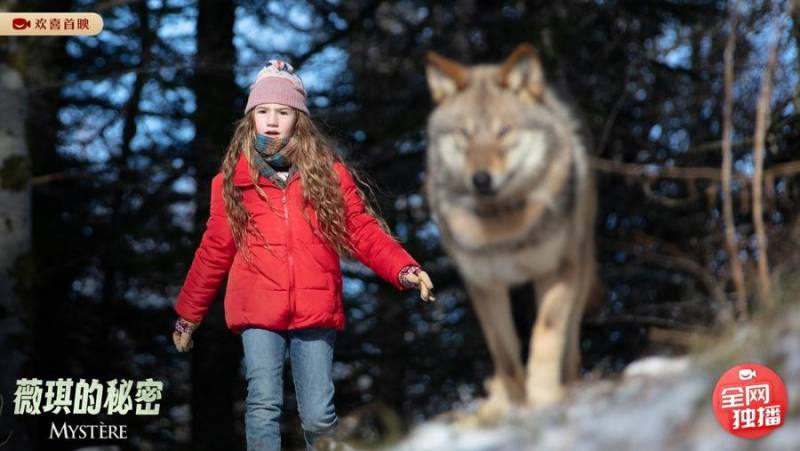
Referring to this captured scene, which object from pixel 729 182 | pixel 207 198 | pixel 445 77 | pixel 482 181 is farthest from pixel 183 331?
pixel 729 182

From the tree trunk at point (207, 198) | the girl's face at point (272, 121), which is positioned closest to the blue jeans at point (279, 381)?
the girl's face at point (272, 121)

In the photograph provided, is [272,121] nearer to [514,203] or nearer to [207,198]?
[514,203]

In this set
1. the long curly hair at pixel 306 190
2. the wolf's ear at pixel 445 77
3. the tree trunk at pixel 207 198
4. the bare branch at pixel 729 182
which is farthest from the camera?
the tree trunk at pixel 207 198

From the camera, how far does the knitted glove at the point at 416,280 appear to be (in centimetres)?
312

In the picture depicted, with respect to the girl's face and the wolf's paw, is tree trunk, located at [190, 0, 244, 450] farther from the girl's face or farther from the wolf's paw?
the wolf's paw

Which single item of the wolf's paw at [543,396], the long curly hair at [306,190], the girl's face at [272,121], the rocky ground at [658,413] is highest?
the girl's face at [272,121]

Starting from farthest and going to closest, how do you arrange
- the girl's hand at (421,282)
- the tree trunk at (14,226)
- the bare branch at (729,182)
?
the tree trunk at (14,226)
the bare branch at (729,182)
the girl's hand at (421,282)

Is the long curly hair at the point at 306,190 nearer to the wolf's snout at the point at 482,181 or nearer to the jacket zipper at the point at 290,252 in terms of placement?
the jacket zipper at the point at 290,252

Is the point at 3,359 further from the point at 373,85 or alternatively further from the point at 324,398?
the point at 324,398

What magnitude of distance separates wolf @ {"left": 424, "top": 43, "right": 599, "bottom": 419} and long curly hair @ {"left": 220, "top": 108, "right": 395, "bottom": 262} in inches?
23.6

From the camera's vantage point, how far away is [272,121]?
3.33 metres

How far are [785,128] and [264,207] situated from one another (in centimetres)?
248

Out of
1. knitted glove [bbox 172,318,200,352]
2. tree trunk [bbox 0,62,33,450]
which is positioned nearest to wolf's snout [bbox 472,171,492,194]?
knitted glove [bbox 172,318,200,352]

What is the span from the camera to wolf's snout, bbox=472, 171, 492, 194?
369cm
